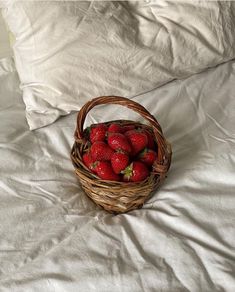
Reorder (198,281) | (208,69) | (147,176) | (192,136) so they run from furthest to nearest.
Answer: (208,69) < (192,136) < (147,176) < (198,281)

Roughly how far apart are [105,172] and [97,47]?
15.4 inches

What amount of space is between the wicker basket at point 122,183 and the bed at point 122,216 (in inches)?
1.1

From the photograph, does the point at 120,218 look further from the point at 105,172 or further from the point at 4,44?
the point at 4,44

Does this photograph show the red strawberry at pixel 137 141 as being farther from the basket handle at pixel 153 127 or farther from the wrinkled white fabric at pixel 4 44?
the wrinkled white fabric at pixel 4 44

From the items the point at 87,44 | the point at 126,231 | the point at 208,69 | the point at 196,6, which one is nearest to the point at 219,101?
the point at 208,69

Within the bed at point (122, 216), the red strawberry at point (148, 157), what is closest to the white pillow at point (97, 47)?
the bed at point (122, 216)

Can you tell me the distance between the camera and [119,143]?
0.73 m

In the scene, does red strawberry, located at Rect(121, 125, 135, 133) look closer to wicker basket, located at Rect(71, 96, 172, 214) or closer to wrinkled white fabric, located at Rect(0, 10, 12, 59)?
wicker basket, located at Rect(71, 96, 172, 214)

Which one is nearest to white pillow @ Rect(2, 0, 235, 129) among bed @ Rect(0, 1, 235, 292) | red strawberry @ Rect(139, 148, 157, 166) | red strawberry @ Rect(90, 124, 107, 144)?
bed @ Rect(0, 1, 235, 292)

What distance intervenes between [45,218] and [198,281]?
0.32 m

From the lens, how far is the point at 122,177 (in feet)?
2.37

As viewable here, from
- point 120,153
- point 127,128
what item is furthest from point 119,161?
point 127,128

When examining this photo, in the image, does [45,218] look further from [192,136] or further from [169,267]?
[192,136]

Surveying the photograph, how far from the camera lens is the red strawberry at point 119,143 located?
0.73m
